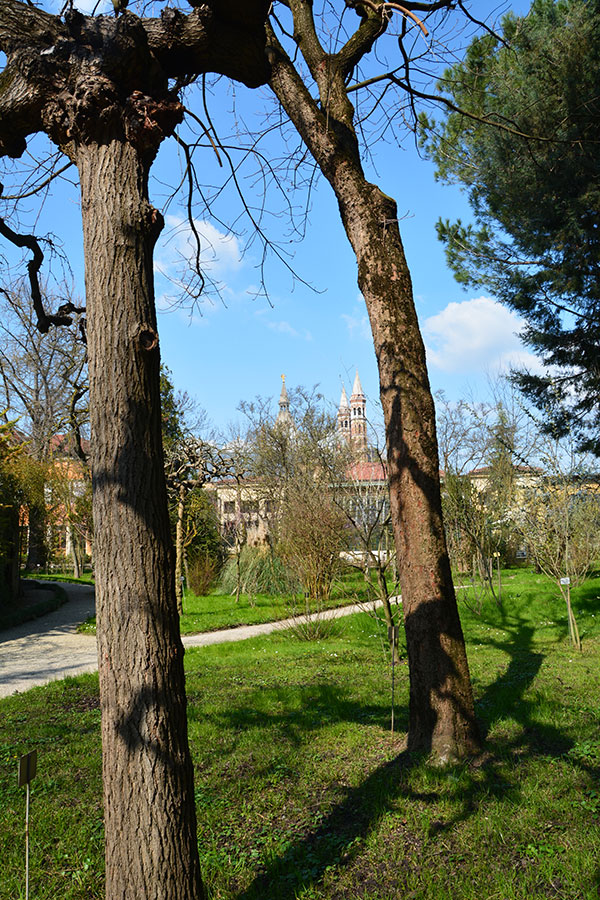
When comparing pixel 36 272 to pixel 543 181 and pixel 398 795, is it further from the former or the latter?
pixel 543 181

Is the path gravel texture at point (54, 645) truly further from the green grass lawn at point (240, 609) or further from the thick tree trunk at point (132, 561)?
the thick tree trunk at point (132, 561)

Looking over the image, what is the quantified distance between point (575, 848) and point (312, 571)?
32.4 ft

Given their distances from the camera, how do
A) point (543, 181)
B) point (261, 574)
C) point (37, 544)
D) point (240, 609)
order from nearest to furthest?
1. point (543, 181)
2. point (240, 609)
3. point (261, 574)
4. point (37, 544)

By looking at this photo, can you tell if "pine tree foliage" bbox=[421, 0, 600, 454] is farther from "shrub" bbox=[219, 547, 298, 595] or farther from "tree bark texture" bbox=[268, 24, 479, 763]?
"shrub" bbox=[219, 547, 298, 595]

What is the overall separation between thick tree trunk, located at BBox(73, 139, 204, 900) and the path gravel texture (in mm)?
5911

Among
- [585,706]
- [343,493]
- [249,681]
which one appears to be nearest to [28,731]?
[249,681]

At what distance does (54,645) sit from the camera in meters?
11.1

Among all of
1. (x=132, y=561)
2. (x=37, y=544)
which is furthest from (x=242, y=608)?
(x=37, y=544)

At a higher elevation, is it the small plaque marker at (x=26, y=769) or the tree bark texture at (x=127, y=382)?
the tree bark texture at (x=127, y=382)

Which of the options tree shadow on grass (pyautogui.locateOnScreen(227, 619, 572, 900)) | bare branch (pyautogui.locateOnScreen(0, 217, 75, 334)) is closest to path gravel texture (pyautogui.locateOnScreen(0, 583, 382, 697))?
tree shadow on grass (pyautogui.locateOnScreen(227, 619, 572, 900))

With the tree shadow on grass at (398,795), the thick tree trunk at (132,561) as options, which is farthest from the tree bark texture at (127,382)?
the tree shadow on grass at (398,795)

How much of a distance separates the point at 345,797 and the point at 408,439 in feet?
7.10

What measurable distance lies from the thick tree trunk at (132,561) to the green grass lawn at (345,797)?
2.58 ft

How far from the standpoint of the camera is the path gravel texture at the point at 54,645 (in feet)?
27.1
